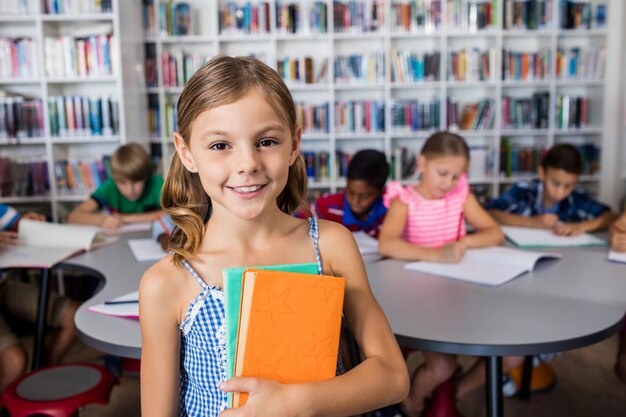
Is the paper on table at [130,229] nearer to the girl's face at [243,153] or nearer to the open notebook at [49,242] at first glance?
the open notebook at [49,242]

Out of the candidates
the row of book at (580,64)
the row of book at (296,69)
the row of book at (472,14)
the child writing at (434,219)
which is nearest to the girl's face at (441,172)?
the child writing at (434,219)

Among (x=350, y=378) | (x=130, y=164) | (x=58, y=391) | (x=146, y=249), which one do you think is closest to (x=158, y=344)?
(x=350, y=378)

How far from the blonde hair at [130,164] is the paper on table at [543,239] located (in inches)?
63.8

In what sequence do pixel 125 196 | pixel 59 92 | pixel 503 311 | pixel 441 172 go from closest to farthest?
pixel 503 311, pixel 441 172, pixel 125 196, pixel 59 92

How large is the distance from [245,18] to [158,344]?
3649 millimetres

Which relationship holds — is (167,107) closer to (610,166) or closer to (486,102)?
(486,102)

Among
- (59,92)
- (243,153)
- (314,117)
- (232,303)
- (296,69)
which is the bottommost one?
(232,303)

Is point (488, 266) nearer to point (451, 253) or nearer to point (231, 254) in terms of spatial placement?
point (451, 253)

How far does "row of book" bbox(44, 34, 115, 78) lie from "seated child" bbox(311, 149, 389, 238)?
2.08m

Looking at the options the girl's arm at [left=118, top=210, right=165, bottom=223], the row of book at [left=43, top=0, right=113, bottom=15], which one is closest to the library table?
the girl's arm at [left=118, top=210, right=165, bottom=223]

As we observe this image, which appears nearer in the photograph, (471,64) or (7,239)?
(7,239)

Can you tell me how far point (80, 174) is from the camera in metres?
3.98

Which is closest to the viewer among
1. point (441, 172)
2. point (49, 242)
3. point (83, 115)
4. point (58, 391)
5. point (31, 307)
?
point (58, 391)

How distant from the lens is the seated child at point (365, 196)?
252cm
